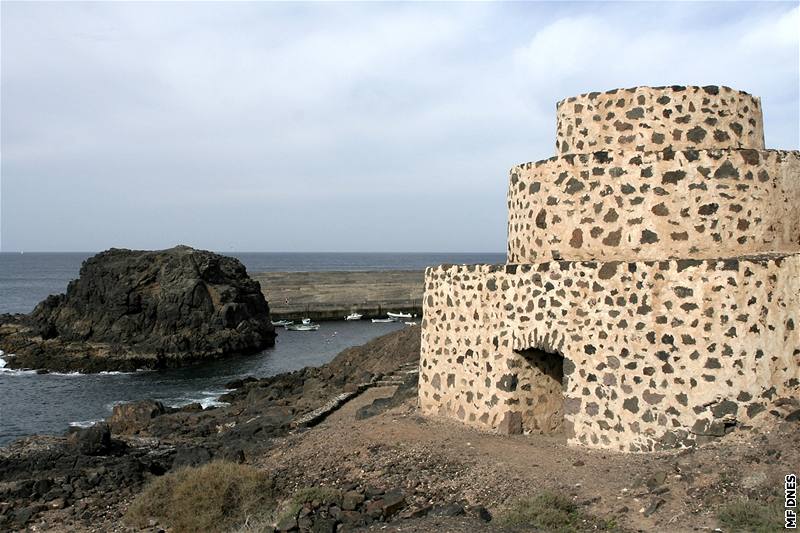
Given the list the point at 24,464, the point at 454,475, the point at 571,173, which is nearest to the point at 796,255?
the point at 571,173

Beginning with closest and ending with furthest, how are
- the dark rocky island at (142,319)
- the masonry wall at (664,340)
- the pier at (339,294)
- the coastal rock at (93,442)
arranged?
the masonry wall at (664,340) < the coastal rock at (93,442) < the dark rocky island at (142,319) < the pier at (339,294)

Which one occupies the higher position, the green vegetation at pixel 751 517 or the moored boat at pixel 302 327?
the green vegetation at pixel 751 517

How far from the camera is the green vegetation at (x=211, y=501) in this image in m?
9.16

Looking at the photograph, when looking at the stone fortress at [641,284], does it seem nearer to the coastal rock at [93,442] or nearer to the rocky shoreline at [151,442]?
the rocky shoreline at [151,442]

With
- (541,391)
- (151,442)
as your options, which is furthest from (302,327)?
(541,391)

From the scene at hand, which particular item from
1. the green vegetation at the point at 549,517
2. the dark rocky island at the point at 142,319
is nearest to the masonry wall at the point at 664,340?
the green vegetation at the point at 549,517

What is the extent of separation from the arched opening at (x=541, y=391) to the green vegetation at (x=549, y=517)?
2768mm

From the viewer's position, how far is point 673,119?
33.0ft

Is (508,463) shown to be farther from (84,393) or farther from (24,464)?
(84,393)

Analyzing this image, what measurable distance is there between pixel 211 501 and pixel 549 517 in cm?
456

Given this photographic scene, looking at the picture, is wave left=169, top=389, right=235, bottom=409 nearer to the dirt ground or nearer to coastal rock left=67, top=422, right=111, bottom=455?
coastal rock left=67, top=422, right=111, bottom=455

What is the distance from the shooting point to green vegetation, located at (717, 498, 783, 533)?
21.5 ft

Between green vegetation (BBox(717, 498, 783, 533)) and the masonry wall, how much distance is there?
1.79 m

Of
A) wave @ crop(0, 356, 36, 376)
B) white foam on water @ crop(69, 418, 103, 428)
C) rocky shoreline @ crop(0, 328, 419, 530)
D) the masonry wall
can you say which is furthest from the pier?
the masonry wall
